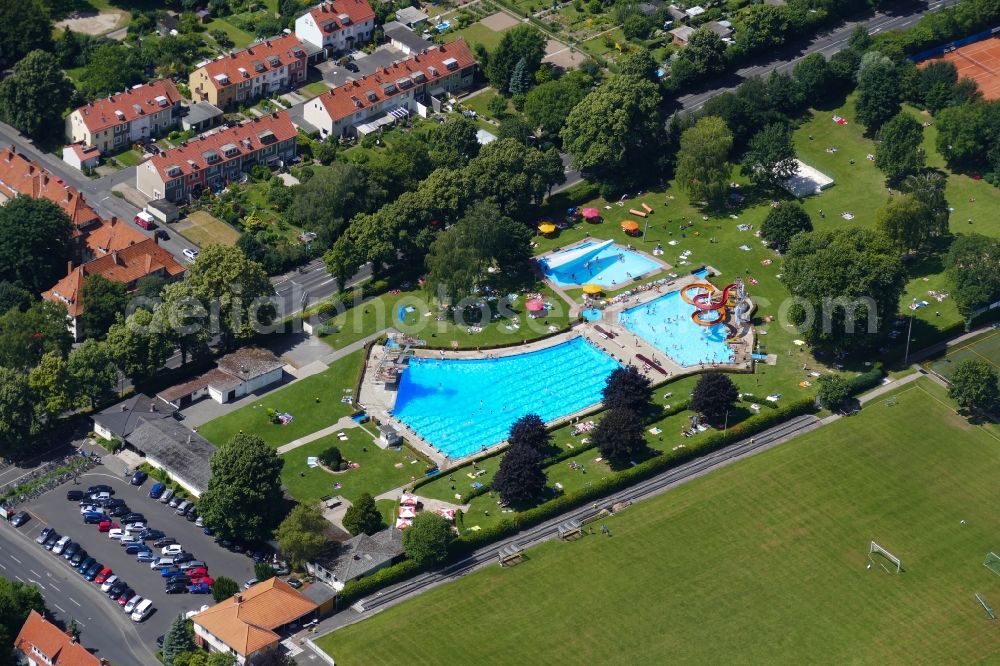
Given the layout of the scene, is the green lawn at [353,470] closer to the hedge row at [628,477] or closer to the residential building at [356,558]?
the residential building at [356,558]

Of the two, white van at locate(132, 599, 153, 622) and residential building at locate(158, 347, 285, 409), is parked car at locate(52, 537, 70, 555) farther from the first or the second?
residential building at locate(158, 347, 285, 409)

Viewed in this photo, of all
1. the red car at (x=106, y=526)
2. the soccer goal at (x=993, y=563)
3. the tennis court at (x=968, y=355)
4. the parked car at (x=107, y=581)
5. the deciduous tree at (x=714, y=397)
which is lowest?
the soccer goal at (x=993, y=563)

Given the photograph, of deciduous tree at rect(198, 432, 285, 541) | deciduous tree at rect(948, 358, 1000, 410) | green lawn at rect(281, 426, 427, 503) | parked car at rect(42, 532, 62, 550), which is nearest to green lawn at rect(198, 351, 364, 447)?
green lawn at rect(281, 426, 427, 503)

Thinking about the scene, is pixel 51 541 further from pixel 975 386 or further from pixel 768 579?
pixel 975 386

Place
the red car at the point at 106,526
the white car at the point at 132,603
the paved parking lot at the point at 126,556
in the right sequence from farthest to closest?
the red car at the point at 106,526, the white car at the point at 132,603, the paved parking lot at the point at 126,556

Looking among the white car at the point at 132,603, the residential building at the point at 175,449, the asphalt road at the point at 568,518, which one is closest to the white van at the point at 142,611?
the white car at the point at 132,603

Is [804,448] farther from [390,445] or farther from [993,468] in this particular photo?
[390,445]

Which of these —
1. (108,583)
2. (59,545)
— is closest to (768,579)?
(108,583)
